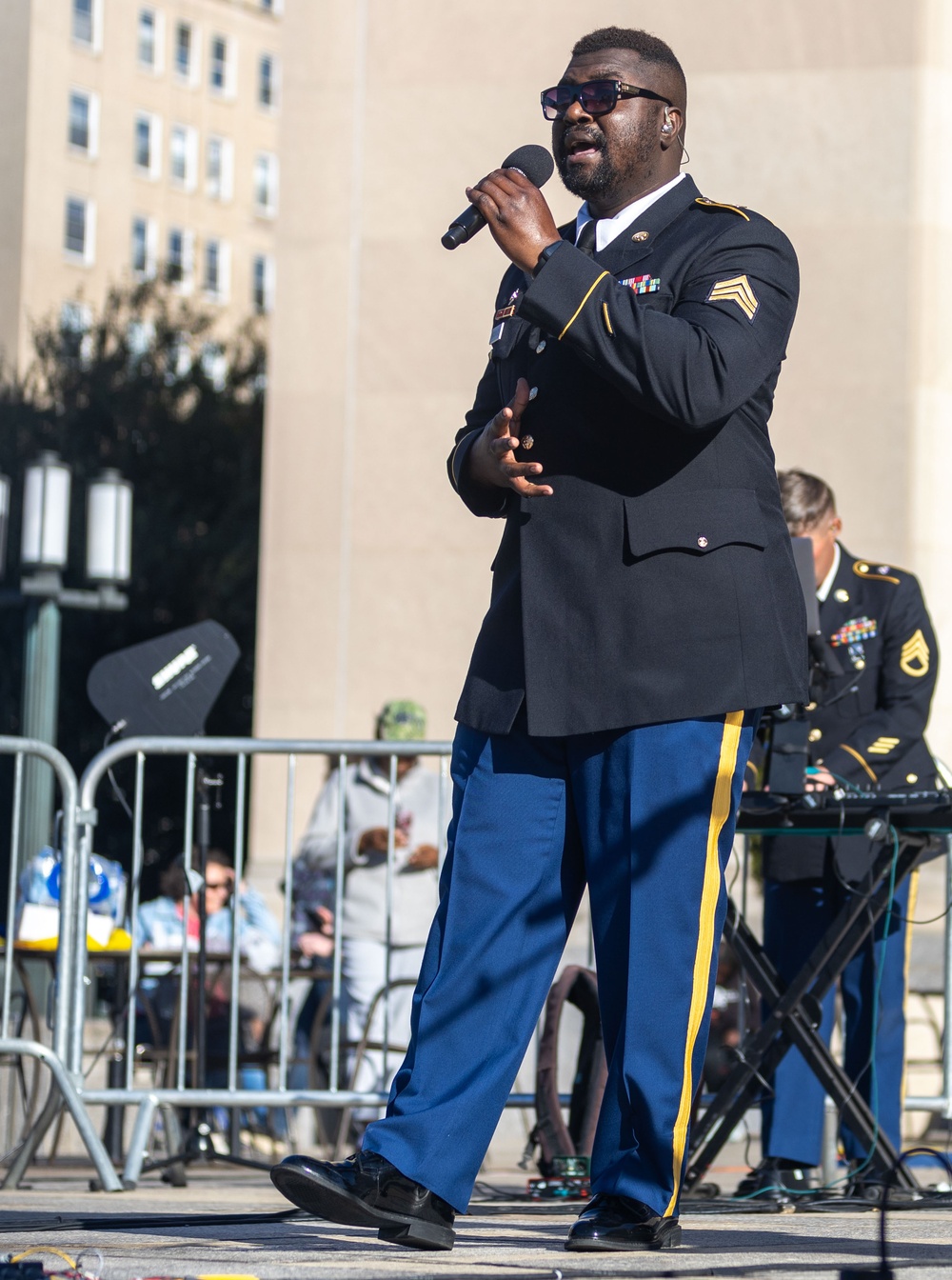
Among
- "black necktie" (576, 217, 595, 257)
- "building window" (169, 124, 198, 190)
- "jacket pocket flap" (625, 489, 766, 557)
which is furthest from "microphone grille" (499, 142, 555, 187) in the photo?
"building window" (169, 124, 198, 190)

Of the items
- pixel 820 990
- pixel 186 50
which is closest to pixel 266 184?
pixel 186 50

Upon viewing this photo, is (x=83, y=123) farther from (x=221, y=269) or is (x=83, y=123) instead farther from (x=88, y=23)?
(x=221, y=269)

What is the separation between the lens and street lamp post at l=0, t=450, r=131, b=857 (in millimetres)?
11516

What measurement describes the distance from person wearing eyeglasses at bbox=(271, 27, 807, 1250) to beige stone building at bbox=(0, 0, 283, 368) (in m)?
36.1

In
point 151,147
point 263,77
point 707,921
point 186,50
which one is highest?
point 263,77

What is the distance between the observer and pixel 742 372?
3457 mm

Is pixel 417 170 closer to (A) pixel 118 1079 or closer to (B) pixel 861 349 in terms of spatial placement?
(B) pixel 861 349

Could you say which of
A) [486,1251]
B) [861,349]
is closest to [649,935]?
[486,1251]

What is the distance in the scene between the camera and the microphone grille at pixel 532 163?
11.9 feet

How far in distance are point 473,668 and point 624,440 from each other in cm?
49

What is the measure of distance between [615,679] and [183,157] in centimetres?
5479

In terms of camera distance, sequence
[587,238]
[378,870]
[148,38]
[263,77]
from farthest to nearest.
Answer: [263,77] → [148,38] → [378,870] → [587,238]

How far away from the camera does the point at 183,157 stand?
184ft

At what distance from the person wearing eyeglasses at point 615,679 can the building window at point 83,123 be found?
4779 cm
